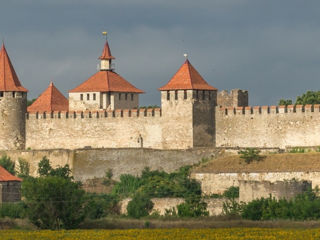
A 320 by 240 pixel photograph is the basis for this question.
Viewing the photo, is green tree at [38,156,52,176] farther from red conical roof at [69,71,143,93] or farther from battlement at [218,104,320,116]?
battlement at [218,104,320,116]

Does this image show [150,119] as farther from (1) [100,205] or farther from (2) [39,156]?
(1) [100,205]

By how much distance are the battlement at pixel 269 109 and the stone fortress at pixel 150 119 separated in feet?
0.18

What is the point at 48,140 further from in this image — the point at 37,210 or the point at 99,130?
the point at 37,210

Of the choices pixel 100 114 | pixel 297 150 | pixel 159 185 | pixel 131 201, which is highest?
pixel 100 114

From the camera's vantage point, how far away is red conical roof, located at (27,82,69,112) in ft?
359

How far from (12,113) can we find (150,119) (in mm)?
8615

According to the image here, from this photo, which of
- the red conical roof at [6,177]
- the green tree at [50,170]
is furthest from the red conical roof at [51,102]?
the red conical roof at [6,177]

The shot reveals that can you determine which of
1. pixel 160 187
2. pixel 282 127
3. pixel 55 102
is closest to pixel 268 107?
pixel 282 127

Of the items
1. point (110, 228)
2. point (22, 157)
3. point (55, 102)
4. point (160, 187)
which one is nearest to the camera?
point (110, 228)

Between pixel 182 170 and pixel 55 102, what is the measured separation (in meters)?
14.8

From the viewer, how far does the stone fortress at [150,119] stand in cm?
9956

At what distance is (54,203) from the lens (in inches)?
3445

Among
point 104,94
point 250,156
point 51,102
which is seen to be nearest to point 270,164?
point 250,156

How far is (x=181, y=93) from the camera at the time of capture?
101 metres
